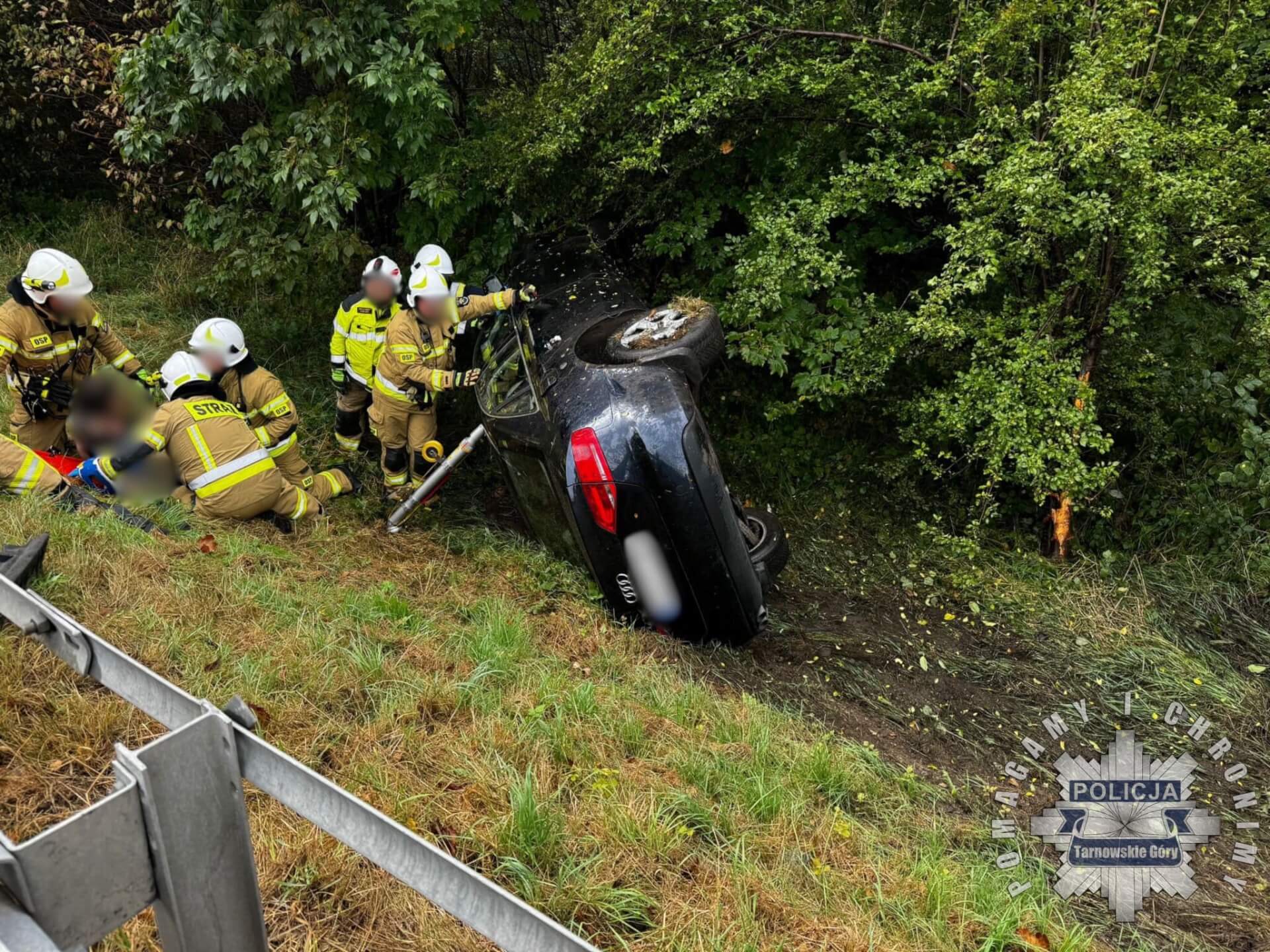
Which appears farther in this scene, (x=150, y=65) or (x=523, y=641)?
(x=150, y=65)

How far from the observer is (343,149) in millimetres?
5102

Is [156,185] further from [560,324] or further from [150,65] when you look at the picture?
[560,324]

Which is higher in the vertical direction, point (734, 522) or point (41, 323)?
point (41, 323)

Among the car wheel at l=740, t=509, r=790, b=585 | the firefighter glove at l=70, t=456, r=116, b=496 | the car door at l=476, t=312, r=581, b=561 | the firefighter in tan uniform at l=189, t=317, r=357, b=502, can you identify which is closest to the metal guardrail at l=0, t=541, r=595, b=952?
Answer: the car door at l=476, t=312, r=581, b=561

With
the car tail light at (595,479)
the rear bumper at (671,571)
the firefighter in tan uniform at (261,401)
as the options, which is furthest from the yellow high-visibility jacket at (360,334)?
the rear bumper at (671,571)

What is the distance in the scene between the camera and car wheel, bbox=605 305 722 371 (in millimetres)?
4125

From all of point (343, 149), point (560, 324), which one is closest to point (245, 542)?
point (560, 324)

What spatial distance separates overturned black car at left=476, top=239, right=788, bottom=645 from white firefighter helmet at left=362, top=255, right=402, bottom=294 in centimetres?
136

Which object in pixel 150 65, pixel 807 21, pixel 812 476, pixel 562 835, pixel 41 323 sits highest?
pixel 150 65

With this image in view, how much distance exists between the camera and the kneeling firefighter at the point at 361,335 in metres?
5.67

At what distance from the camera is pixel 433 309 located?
5410 mm

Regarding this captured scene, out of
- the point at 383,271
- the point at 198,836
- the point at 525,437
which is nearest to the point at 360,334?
the point at 383,271

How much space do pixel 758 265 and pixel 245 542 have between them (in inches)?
125

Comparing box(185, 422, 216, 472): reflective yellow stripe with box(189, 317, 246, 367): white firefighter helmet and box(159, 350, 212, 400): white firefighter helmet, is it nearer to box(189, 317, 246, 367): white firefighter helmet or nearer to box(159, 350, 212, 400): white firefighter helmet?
box(159, 350, 212, 400): white firefighter helmet
